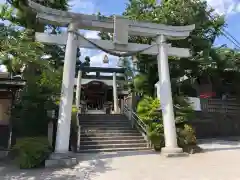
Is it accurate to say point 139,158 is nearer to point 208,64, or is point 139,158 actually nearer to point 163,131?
point 163,131

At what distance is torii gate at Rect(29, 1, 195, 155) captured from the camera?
369 inches

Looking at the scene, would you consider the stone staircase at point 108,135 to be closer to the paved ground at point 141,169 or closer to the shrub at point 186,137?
the paved ground at point 141,169

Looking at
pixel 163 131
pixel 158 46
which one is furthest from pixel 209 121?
pixel 158 46

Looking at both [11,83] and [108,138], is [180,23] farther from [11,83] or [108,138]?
[11,83]

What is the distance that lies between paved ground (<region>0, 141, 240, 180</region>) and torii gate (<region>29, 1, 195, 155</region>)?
1128 millimetres

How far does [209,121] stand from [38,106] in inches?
444

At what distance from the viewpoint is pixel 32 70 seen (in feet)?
39.5

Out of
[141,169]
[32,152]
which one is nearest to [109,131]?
[32,152]

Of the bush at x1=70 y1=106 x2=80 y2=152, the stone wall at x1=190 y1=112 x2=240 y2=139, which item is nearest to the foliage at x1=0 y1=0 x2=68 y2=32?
the bush at x1=70 y1=106 x2=80 y2=152

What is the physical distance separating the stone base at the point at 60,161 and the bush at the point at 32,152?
29cm

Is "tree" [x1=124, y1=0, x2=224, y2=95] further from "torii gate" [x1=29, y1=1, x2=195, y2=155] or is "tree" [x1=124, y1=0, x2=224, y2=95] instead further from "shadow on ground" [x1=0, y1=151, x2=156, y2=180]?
"shadow on ground" [x1=0, y1=151, x2=156, y2=180]

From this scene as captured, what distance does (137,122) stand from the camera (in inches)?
520

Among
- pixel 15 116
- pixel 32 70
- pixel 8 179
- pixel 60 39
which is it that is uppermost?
pixel 60 39

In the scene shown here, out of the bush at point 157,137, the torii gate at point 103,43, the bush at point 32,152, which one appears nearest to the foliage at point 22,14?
the torii gate at point 103,43
